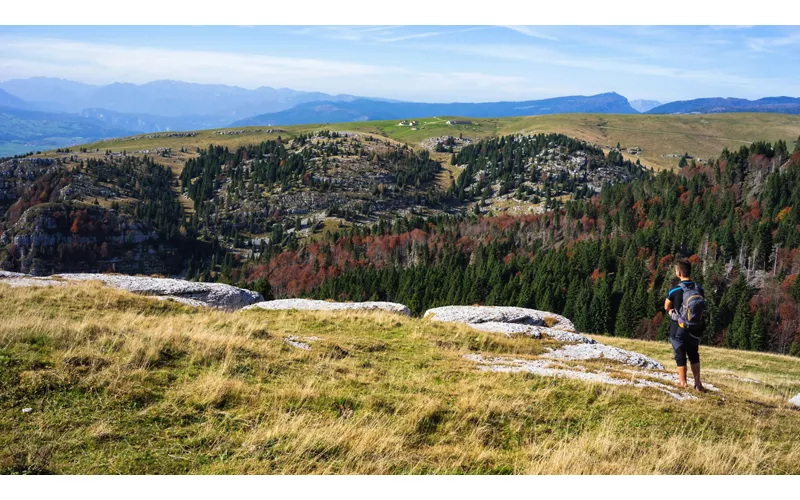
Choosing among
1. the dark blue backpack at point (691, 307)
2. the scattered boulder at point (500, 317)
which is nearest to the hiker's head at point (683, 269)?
the dark blue backpack at point (691, 307)

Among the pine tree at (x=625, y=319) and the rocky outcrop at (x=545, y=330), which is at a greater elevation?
the rocky outcrop at (x=545, y=330)

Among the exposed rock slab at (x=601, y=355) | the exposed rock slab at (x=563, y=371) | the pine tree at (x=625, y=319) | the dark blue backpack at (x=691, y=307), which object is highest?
the dark blue backpack at (x=691, y=307)

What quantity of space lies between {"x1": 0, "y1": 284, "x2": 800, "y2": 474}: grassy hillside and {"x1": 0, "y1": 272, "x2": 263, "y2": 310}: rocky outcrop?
14.4 metres

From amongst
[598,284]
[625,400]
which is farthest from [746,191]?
[625,400]

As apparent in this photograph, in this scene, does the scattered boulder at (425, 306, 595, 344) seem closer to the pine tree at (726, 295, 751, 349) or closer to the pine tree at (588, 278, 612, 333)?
the pine tree at (588, 278, 612, 333)

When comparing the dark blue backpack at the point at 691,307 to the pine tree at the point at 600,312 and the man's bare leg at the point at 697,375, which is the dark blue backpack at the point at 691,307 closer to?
the man's bare leg at the point at 697,375

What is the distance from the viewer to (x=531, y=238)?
187 meters

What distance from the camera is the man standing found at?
13.2 m

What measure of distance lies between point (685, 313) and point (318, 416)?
11.2m

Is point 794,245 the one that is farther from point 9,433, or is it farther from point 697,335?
point 9,433

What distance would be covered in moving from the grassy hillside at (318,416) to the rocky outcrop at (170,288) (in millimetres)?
14428

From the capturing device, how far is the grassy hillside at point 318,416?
25.5 feet

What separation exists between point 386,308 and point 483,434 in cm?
2453

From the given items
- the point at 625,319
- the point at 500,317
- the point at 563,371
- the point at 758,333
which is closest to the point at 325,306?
the point at 500,317
